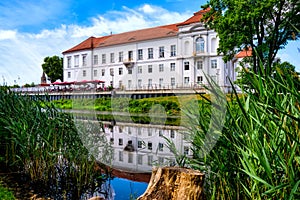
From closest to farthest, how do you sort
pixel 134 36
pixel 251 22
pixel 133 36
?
pixel 251 22 → pixel 133 36 → pixel 134 36

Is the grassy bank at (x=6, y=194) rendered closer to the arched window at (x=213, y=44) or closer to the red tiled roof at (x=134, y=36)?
the red tiled roof at (x=134, y=36)

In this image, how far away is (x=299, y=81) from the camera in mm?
1621

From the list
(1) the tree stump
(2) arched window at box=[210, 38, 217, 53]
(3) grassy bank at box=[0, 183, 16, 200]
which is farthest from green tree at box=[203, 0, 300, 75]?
(1) the tree stump

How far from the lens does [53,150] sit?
3.91 m

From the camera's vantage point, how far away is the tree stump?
1.91 m

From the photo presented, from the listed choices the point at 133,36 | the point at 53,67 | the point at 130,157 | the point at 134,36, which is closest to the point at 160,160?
the point at 130,157

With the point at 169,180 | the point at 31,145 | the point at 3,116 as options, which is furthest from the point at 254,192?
the point at 3,116

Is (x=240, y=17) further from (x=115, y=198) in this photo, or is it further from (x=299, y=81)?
(x=299, y=81)

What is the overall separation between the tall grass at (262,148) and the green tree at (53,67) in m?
38.0

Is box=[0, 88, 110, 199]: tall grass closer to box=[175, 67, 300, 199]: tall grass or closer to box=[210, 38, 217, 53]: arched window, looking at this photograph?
box=[175, 67, 300, 199]: tall grass

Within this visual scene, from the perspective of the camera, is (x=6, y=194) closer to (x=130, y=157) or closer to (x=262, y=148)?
(x=130, y=157)

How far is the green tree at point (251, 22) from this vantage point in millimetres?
12562

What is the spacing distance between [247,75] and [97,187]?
10.1 ft

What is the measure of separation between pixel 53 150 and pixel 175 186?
2.39 m
